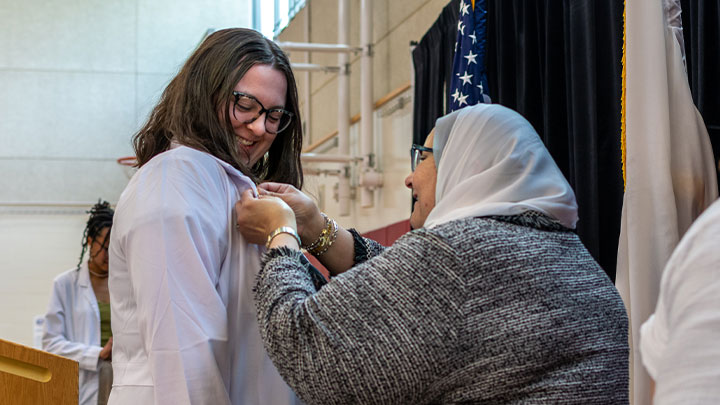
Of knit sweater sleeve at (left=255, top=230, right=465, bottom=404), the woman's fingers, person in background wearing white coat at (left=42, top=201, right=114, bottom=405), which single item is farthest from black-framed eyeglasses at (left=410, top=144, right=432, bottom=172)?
person in background wearing white coat at (left=42, top=201, right=114, bottom=405)

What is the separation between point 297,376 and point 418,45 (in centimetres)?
410

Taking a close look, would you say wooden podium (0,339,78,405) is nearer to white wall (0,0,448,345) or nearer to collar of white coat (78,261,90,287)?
collar of white coat (78,261,90,287)

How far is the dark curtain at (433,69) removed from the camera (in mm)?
4746

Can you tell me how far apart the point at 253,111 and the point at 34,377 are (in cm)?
74

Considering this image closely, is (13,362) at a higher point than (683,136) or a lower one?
lower

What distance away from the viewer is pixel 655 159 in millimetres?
2469

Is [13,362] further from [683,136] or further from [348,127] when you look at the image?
[348,127]

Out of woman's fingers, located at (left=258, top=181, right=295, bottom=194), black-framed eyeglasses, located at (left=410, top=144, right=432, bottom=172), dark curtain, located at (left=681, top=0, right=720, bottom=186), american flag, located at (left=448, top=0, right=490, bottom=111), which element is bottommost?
woman's fingers, located at (left=258, top=181, right=295, bottom=194)

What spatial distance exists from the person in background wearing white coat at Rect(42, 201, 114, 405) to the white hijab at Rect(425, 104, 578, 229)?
3.07 m

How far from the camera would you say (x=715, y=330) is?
0.81 meters

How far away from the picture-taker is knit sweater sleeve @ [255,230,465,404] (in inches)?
53.8

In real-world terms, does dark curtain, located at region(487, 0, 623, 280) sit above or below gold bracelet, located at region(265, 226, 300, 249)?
above

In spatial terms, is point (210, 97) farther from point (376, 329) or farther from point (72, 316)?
point (72, 316)

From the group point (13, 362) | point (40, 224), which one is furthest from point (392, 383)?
point (40, 224)
